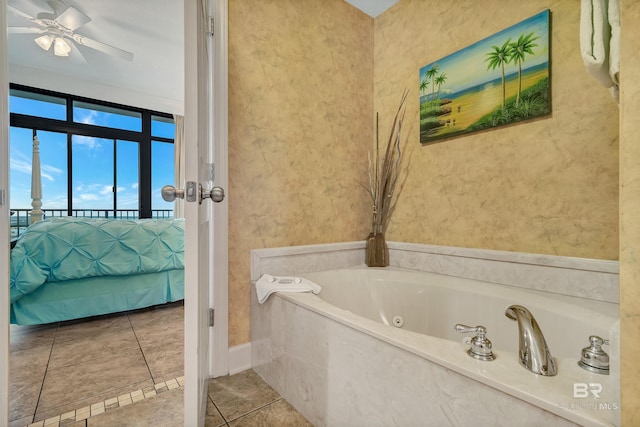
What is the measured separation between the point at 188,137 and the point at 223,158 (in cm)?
71

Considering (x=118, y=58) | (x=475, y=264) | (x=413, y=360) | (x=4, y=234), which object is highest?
(x=118, y=58)

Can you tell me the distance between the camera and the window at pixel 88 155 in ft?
14.0

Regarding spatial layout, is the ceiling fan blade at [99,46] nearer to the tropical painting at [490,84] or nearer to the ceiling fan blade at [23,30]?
the ceiling fan blade at [23,30]

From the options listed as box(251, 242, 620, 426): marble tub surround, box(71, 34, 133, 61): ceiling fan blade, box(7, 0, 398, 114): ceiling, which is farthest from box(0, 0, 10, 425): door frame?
box(71, 34, 133, 61): ceiling fan blade

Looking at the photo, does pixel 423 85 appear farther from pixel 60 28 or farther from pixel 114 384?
pixel 60 28

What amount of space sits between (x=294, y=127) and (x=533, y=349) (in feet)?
5.29

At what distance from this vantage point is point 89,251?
7.23 feet

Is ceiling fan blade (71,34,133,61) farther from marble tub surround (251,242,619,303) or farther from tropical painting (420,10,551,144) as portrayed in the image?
tropical painting (420,10,551,144)

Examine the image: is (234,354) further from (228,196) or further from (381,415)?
(381,415)

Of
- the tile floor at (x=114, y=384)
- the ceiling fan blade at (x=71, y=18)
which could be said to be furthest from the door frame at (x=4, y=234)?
the ceiling fan blade at (x=71, y=18)

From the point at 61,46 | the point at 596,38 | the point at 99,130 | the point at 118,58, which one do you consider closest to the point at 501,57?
the point at 596,38

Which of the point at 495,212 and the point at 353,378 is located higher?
the point at 495,212

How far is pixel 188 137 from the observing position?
884 millimetres

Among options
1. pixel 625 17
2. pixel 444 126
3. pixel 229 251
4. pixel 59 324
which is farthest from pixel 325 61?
pixel 59 324
